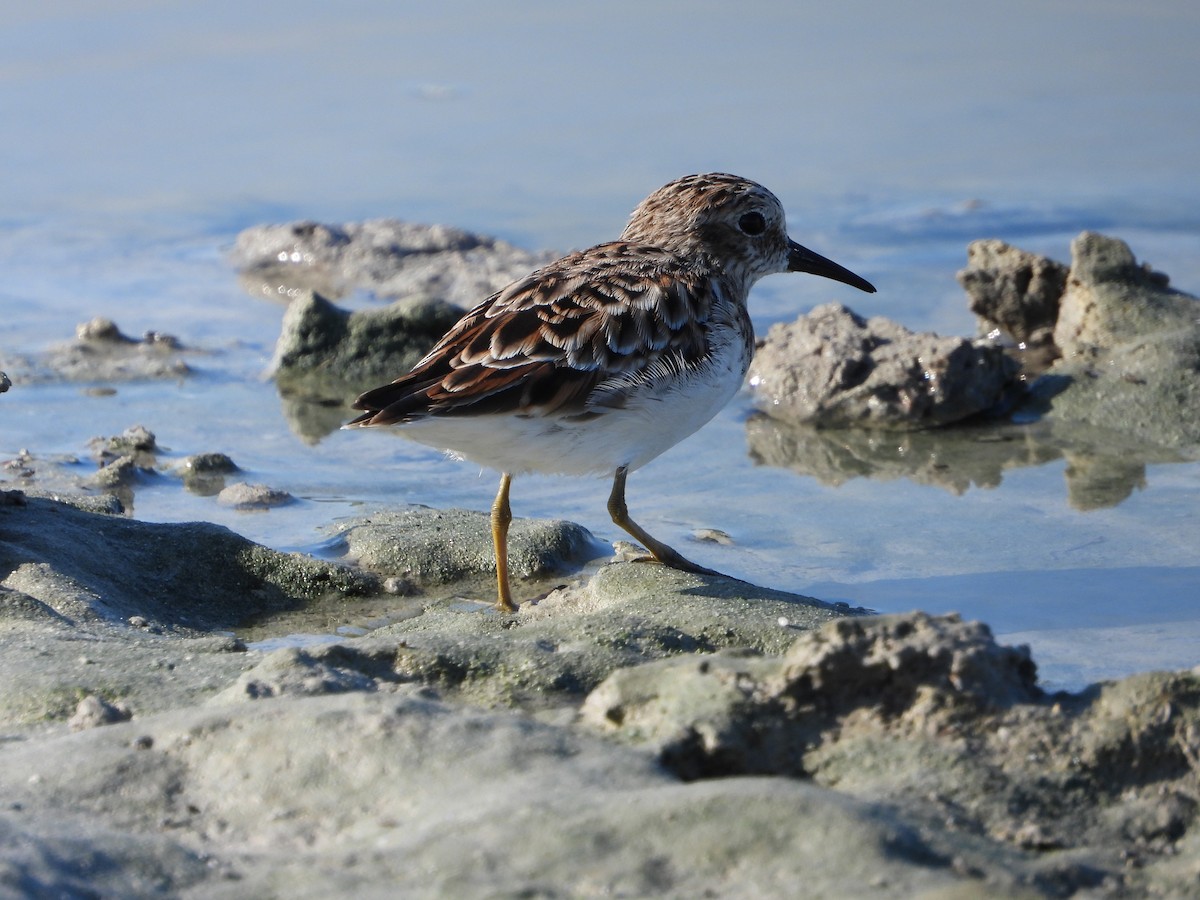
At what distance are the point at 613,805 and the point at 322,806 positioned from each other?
610 millimetres

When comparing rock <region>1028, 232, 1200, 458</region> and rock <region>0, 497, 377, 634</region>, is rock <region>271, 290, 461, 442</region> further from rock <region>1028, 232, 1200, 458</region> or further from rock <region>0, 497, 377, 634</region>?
rock <region>1028, 232, 1200, 458</region>

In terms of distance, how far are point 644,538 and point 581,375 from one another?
28.2 inches

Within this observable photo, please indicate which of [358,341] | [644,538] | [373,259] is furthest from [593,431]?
[373,259]

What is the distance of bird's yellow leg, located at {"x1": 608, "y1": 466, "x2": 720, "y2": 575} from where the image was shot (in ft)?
18.1

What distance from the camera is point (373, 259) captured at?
36.3 ft

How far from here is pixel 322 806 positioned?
3.10 m

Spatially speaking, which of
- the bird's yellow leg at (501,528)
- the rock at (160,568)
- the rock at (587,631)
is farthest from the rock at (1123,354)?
the rock at (160,568)

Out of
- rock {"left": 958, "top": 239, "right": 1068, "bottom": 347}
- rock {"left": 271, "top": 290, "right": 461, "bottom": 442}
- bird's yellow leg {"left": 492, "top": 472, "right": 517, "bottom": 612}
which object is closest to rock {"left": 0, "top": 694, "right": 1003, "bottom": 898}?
bird's yellow leg {"left": 492, "top": 472, "right": 517, "bottom": 612}

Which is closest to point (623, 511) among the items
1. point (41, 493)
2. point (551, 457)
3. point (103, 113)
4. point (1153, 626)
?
point (551, 457)

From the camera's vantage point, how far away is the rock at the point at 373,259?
10.7 m

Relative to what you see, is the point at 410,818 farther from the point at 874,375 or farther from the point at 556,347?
the point at 874,375

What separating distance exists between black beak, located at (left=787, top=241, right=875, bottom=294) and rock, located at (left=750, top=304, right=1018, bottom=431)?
28.3 inches

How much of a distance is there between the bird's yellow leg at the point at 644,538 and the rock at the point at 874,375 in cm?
241

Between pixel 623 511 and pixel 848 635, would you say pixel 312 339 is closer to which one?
pixel 623 511
